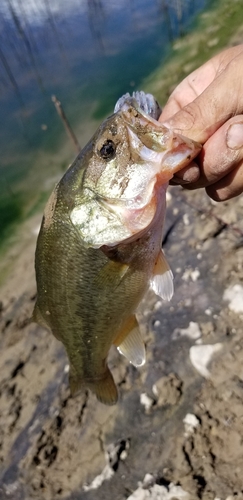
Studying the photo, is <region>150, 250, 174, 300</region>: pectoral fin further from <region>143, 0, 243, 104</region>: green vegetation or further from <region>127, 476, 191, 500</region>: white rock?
<region>143, 0, 243, 104</region>: green vegetation

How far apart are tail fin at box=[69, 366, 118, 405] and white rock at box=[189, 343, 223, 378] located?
0.92 meters

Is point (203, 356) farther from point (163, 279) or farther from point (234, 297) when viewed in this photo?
point (163, 279)

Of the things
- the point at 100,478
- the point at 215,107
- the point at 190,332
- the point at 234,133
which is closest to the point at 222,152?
the point at 234,133

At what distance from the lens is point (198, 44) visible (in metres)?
11.5

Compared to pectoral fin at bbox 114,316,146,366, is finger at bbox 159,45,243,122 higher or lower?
higher

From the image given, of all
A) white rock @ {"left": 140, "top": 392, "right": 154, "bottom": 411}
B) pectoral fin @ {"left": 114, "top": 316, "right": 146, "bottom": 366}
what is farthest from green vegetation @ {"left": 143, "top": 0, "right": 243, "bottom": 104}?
pectoral fin @ {"left": 114, "top": 316, "right": 146, "bottom": 366}

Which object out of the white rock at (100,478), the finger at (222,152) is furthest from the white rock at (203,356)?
the finger at (222,152)

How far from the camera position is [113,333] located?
8.11ft

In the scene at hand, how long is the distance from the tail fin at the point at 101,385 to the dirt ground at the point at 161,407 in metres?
0.74

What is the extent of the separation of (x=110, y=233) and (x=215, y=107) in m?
0.74

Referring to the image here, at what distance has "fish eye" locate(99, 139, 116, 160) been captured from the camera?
187 centimetres

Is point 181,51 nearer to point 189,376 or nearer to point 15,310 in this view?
point 15,310

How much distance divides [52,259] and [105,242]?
374 millimetres

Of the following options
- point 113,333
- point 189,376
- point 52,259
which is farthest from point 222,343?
point 52,259
